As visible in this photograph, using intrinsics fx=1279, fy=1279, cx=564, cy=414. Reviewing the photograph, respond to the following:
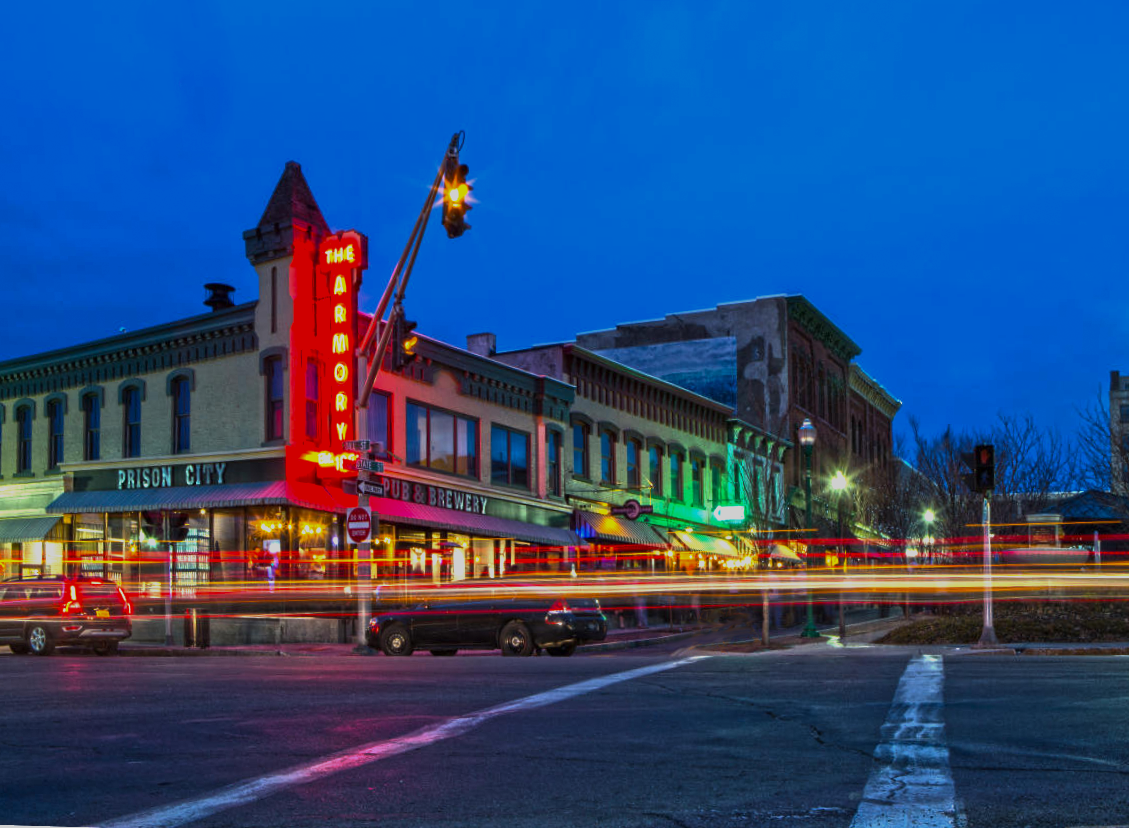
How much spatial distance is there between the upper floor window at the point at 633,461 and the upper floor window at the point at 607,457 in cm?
98

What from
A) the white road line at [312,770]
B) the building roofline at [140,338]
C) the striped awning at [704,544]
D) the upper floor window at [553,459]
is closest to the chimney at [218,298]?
the building roofline at [140,338]

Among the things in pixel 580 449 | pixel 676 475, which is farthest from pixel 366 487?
pixel 676 475

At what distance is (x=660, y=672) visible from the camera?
51.7 feet

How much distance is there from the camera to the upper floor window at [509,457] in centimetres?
4028

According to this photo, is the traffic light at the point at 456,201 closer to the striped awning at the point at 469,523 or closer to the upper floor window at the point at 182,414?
the striped awning at the point at 469,523

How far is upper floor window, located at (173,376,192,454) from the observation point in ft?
114

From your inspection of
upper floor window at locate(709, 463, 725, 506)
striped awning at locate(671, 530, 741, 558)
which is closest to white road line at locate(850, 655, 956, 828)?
striped awning at locate(671, 530, 741, 558)

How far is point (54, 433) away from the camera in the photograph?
37750 mm

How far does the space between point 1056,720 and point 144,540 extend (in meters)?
28.5

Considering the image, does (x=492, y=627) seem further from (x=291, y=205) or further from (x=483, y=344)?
(x=483, y=344)

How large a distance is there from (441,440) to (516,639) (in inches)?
545

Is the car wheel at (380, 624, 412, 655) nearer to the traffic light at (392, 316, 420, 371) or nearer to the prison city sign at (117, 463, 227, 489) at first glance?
the traffic light at (392, 316, 420, 371)

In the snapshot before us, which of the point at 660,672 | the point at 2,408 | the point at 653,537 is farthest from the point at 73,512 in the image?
the point at 660,672

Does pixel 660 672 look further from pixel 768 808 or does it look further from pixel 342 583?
pixel 342 583
